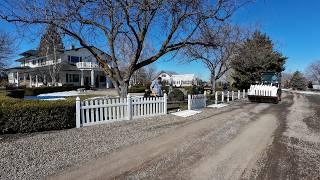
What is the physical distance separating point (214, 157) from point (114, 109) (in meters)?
5.11

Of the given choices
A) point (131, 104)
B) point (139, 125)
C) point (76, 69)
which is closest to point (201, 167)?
point (139, 125)

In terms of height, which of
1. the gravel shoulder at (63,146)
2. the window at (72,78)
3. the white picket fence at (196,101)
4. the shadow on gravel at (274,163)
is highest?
the window at (72,78)

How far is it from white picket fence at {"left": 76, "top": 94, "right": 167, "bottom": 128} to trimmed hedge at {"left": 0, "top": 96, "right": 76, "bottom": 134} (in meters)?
0.35

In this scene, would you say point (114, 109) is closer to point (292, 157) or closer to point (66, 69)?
point (292, 157)

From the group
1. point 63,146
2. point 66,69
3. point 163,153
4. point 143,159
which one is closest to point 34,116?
point 63,146

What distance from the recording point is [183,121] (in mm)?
9977

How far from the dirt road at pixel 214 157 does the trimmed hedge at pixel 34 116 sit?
3.15 meters

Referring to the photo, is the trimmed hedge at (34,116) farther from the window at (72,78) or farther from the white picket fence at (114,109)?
the window at (72,78)

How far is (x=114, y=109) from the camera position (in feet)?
31.5

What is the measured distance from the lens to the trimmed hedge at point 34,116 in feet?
23.9

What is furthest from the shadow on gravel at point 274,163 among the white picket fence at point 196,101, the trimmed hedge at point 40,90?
the trimmed hedge at point 40,90

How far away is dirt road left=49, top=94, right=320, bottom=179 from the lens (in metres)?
4.49

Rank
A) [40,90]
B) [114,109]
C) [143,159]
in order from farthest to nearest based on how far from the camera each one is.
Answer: [40,90], [114,109], [143,159]

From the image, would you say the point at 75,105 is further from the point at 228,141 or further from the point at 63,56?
the point at 63,56
